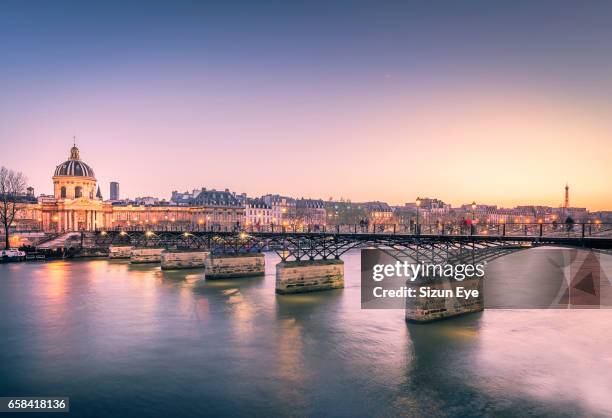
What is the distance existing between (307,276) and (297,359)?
64.5 ft

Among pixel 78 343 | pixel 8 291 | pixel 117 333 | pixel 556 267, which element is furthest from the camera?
pixel 556 267

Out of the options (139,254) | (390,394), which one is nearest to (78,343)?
(390,394)

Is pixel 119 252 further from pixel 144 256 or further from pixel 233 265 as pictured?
pixel 233 265

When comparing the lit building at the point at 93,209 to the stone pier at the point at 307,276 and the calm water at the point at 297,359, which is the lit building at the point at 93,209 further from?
the calm water at the point at 297,359

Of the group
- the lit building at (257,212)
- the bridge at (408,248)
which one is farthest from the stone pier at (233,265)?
the lit building at (257,212)

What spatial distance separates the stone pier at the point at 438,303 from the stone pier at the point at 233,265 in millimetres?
28933

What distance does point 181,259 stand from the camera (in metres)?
68.4

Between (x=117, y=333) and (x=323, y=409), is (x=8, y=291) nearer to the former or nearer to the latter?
(x=117, y=333)

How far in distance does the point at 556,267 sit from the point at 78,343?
7458 cm

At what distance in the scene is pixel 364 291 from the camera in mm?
47344

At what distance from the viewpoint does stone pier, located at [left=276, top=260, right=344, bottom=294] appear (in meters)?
43.6

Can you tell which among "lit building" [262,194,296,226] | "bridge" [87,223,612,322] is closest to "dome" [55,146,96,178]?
"lit building" [262,194,296,226]

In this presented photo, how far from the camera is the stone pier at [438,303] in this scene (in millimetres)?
30495

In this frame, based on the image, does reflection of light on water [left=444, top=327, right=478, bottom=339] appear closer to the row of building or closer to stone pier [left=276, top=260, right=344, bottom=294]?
stone pier [left=276, top=260, right=344, bottom=294]
